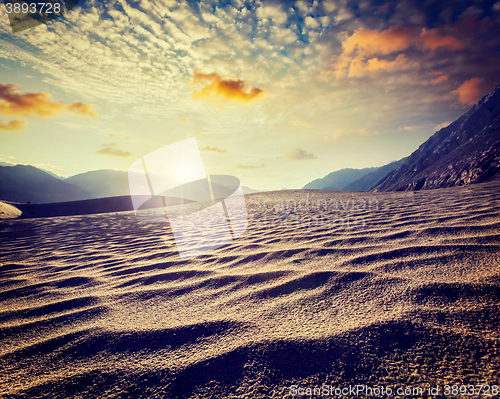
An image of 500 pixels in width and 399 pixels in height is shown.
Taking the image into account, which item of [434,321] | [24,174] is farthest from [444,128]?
[24,174]

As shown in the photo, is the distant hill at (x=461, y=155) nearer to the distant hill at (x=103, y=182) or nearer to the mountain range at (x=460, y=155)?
the mountain range at (x=460, y=155)

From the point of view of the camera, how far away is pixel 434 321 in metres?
0.93

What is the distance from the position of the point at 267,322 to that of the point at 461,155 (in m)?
25.4

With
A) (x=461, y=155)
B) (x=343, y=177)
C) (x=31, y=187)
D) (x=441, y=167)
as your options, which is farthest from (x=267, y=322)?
(x=343, y=177)

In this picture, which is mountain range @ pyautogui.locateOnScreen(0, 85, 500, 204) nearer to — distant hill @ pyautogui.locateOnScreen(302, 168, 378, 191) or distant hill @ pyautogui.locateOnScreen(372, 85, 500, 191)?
distant hill @ pyautogui.locateOnScreen(372, 85, 500, 191)

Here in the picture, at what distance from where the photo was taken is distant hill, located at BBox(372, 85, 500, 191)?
36.4 ft

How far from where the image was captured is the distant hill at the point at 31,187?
33312 mm

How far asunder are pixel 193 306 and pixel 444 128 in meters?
45.4

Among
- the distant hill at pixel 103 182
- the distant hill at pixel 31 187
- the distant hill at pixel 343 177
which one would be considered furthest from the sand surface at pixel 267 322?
the distant hill at pixel 343 177

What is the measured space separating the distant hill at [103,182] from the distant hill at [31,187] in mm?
14142

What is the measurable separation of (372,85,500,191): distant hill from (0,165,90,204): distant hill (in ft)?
173

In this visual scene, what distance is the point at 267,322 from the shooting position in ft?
3.59

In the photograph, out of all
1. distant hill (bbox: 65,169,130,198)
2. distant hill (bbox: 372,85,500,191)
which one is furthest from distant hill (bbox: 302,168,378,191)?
distant hill (bbox: 65,169,130,198)

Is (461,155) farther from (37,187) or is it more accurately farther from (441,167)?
(37,187)
